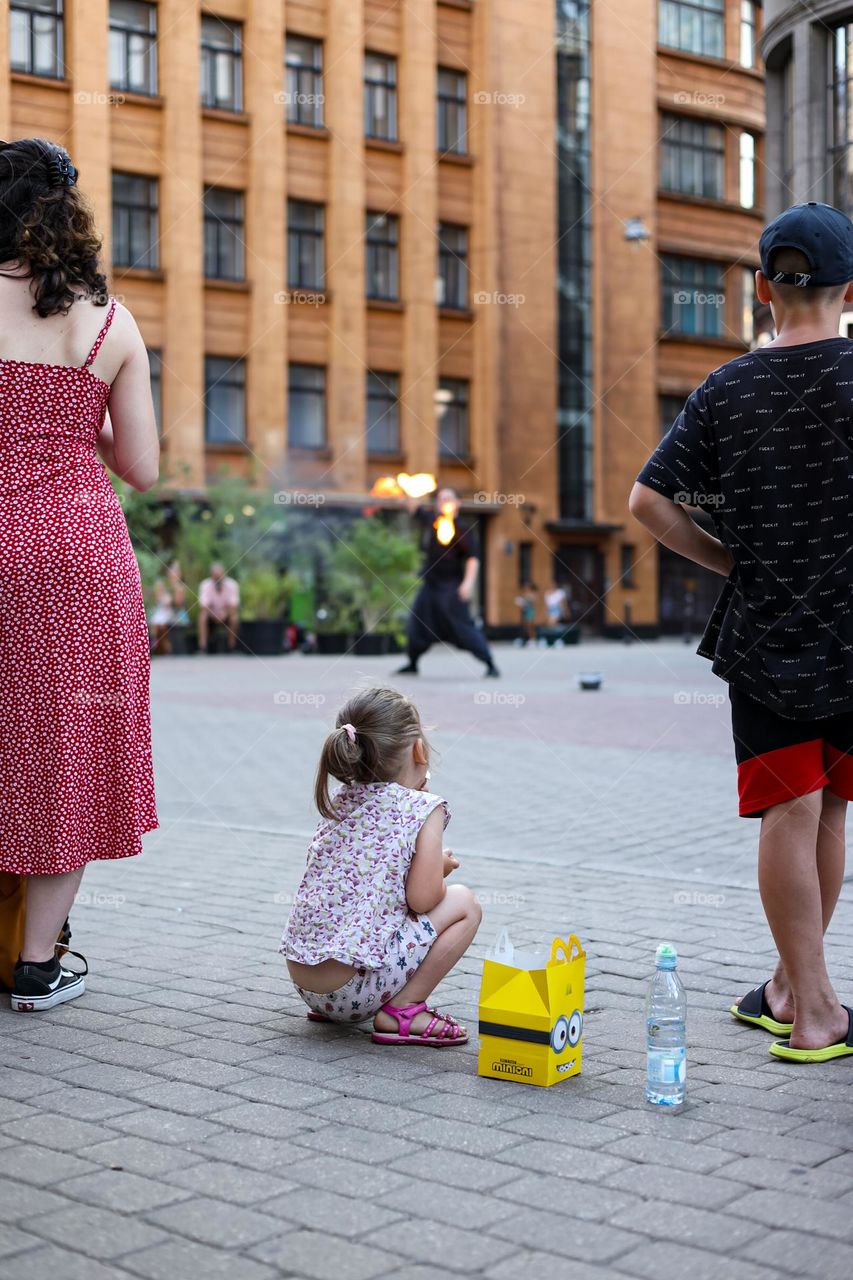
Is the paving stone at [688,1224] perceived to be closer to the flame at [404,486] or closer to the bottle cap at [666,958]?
the bottle cap at [666,958]

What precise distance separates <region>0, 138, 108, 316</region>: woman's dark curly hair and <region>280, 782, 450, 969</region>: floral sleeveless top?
1.52m

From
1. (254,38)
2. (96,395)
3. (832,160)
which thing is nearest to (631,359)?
(254,38)

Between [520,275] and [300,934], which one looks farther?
[520,275]

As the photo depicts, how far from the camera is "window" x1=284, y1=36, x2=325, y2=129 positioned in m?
36.8

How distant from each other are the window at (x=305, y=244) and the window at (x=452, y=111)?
→ 4033 mm

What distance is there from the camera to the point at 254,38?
118 ft

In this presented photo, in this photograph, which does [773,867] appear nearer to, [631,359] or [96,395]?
[96,395]

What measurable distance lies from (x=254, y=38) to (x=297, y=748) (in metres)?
28.7

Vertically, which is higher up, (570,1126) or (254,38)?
(254,38)

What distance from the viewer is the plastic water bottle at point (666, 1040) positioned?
330cm

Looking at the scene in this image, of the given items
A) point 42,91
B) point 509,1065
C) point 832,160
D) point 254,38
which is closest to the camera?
point 509,1065

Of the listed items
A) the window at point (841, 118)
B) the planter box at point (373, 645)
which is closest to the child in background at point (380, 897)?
the window at point (841, 118)

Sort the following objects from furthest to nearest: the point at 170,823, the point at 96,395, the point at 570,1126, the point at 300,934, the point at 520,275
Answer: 1. the point at 520,275
2. the point at 170,823
3. the point at 96,395
4. the point at 300,934
5. the point at 570,1126

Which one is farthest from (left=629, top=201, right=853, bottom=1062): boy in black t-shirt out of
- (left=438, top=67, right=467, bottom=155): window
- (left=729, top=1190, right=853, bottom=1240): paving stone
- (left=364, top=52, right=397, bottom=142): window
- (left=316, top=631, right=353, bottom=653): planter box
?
(left=438, top=67, right=467, bottom=155): window
